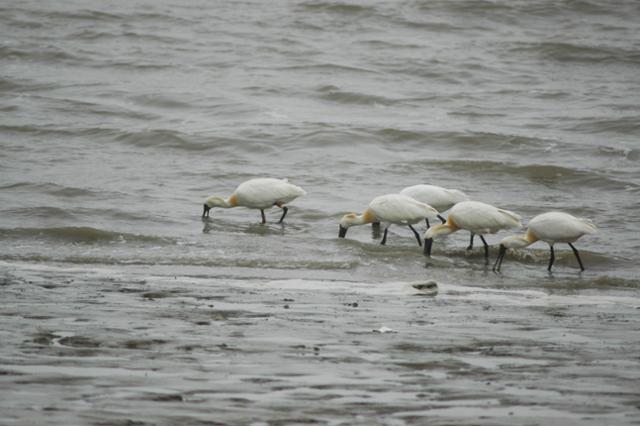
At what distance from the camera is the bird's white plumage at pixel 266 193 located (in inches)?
550

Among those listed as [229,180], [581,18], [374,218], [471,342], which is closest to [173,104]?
[229,180]

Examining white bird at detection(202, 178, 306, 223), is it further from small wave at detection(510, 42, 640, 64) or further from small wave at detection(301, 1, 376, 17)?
small wave at detection(301, 1, 376, 17)

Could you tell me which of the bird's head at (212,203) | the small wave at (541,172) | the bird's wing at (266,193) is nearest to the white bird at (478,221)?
the bird's wing at (266,193)

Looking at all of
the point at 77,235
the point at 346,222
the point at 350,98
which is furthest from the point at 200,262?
the point at 350,98

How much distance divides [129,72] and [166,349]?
2000 cm

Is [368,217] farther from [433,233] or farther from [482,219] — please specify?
[482,219]

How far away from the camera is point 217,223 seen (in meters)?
14.1

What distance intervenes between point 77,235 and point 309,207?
359cm

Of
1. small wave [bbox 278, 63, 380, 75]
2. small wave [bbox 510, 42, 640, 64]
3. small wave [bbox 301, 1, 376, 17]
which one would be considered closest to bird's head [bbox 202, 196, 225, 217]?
small wave [bbox 278, 63, 380, 75]

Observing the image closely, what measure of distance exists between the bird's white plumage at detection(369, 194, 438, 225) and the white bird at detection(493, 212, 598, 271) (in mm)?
1158

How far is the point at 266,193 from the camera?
45.8ft

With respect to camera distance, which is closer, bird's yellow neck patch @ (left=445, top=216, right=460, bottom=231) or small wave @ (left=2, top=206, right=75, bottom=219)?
bird's yellow neck patch @ (left=445, top=216, right=460, bottom=231)

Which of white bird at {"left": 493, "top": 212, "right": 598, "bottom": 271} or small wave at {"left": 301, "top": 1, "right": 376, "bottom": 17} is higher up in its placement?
small wave at {"left": 301, "top": 1, "right": 376, "bottom": 17}

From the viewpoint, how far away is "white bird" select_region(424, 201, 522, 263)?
39.1 ft
